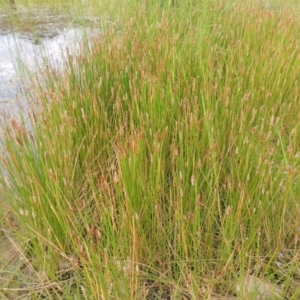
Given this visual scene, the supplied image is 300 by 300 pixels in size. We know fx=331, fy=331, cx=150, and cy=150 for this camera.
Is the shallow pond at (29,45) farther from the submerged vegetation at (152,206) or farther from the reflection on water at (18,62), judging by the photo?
the submerged vegetation at (152,206)

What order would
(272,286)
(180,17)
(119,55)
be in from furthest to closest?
1. (180,17)
2. (119,55)
3. (272,286)

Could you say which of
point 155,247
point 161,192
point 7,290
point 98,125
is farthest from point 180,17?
point 7,290

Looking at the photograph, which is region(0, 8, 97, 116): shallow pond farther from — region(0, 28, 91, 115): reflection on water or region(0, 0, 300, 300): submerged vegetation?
region(0, 0, 300, 300): submerged vegetation

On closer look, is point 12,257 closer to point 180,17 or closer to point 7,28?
point 180,17

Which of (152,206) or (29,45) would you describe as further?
(29,45)

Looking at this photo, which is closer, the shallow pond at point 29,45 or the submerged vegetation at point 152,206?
the submerged vegetation at point 152,206

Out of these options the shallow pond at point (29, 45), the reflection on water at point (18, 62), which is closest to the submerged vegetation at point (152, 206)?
the shallow pond at point (29, 45)

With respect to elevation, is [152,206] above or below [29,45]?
above

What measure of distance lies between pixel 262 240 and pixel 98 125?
3.13ft

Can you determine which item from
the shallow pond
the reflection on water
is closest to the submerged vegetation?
the shallow pond

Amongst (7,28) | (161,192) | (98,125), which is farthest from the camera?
(7,28)

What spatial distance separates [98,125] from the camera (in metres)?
1.72

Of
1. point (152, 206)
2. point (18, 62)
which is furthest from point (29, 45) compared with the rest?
point (152, 206)

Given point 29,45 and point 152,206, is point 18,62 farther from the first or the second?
point 152,206
